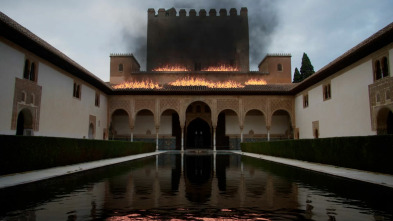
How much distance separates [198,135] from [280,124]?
8307 millimetres

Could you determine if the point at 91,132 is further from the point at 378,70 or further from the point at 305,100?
the point at 378,70

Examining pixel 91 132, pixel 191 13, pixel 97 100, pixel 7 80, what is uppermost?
pixel 191 13

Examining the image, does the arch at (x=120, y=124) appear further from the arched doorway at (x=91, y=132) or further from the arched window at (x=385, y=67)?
the arched window at (x=385, y=67)

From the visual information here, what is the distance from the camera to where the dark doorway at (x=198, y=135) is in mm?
29281

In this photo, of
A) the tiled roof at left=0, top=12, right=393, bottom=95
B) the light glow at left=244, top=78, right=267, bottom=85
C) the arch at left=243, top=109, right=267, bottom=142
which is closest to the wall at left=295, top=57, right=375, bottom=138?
the tiled roof at left=0, top=12, right=393, bottom=95

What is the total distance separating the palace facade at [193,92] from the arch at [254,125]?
95mm

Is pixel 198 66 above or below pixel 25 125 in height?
above

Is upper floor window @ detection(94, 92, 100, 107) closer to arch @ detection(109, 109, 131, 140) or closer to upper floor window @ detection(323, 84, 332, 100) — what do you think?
arch @ detection(109, 109, 131, 140)

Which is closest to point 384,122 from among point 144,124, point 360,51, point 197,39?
Result: point 360,51

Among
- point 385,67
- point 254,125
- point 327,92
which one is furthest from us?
point 254,125

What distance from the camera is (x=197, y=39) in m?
36.8

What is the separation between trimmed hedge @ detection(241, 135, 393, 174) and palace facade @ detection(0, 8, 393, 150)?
13.3 ft

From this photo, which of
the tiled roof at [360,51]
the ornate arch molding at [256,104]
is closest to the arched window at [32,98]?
the tiled roof at [360,51]

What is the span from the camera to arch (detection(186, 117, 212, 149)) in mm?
29266
